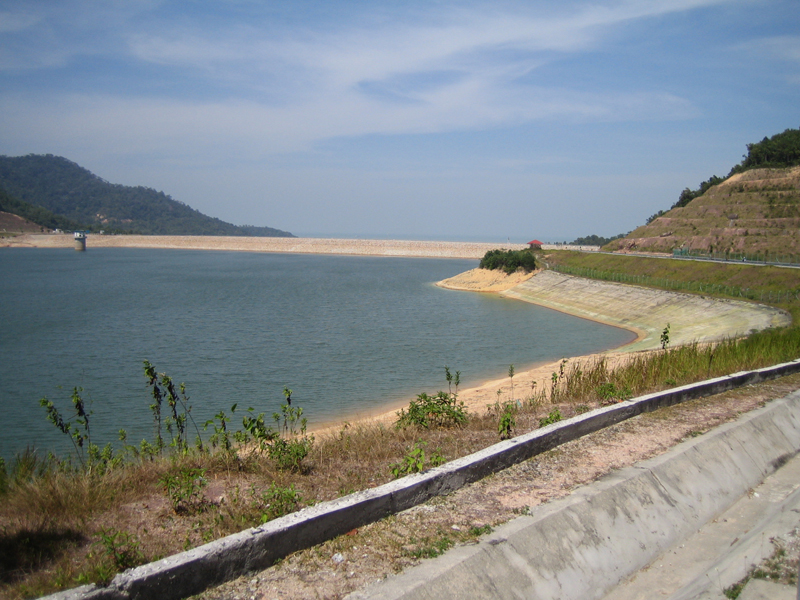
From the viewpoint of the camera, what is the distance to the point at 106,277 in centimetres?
6347

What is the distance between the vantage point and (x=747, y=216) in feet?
176

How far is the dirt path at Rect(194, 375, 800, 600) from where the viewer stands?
397 cm

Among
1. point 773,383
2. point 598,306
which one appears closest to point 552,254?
point 598,306

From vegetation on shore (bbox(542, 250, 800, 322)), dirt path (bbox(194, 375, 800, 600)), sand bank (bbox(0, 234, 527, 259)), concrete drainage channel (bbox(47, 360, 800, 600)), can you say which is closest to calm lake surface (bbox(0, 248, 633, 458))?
vegetation on shore (bbox(542, 250, 800, 322))

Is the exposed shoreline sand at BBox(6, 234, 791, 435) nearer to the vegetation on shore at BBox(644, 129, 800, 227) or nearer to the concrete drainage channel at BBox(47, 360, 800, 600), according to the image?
the concrete drainage channel at BBox(47, 360, 800, 600)

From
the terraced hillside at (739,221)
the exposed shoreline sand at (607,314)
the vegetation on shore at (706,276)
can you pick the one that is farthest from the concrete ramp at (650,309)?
the terraced hillside at (739,221)

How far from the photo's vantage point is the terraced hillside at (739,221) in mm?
48406

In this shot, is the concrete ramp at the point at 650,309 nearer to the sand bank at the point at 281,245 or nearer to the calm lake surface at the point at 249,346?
the calm lake surface at the point at 249,346

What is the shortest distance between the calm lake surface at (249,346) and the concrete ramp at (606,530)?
9.98 metres

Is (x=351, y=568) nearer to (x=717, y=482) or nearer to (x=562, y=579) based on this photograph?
(x=562, y=579)

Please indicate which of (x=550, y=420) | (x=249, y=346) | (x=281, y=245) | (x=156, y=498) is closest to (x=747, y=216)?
(x=249, y=346)

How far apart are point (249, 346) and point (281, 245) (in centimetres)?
12144

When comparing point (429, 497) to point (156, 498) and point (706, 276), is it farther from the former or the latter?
point (706, 276)

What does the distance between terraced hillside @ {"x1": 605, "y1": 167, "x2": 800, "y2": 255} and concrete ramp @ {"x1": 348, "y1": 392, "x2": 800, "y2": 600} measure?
4639 cm
